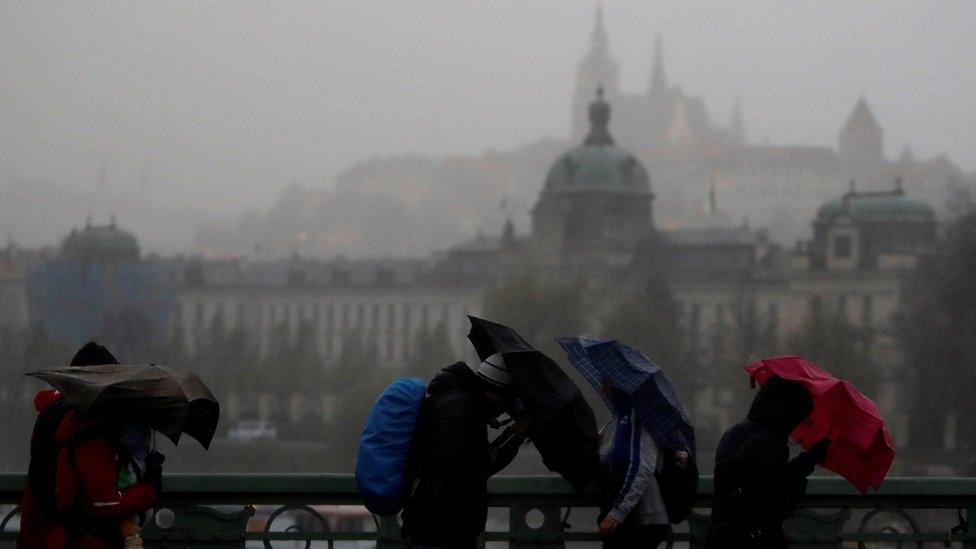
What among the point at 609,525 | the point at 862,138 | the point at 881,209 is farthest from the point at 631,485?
the point at 862,138

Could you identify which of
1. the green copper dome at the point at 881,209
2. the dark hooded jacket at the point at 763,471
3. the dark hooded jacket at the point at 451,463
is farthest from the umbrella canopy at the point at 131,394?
the green copper dome at the point at 881,209

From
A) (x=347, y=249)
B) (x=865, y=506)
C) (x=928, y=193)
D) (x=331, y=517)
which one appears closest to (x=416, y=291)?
(x=347, y=249)

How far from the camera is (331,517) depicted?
41.2 metres

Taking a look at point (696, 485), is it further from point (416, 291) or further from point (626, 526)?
point (416, 291)

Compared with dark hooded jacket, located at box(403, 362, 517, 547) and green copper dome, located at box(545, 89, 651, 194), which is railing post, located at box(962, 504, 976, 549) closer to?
dark hooded jacket, located at box(403, 362, 517, 547)

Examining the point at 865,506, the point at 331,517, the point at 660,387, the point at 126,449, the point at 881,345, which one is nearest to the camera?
the point at 126,449

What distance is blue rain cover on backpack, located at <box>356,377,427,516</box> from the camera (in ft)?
25.3

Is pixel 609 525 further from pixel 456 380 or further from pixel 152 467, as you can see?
pixel 152 467

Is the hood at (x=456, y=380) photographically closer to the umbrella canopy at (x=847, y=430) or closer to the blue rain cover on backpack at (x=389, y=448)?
the blue rain cover on backpack at (x=389, y=448)

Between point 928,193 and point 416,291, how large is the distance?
57.9 m

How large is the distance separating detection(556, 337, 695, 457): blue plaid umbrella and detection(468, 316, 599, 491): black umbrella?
26 cm

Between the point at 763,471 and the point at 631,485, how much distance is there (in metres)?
0.64

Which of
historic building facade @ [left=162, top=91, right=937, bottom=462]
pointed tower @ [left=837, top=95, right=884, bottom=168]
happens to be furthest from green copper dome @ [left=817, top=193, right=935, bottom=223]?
pointed tower @ [left=837, top=95, right=884, bottom=168]

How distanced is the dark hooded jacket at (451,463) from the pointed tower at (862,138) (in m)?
163
